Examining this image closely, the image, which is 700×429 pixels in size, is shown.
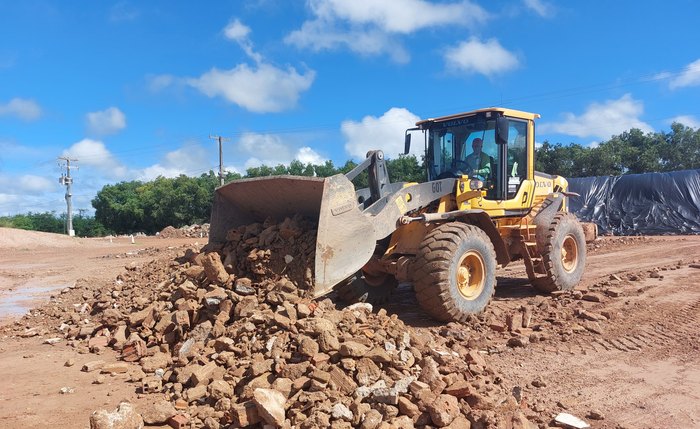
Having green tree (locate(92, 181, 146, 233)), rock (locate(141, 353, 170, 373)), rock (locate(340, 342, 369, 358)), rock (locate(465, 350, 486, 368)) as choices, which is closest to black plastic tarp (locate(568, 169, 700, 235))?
rock (locate(465, 350, 486, 368))

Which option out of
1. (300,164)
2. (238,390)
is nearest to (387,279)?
(238,390)

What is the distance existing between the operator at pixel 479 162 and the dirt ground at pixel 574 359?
77.3 inches

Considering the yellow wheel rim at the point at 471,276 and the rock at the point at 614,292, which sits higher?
the yellow wheel rim at the point at 471,276

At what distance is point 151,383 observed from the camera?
181 inches

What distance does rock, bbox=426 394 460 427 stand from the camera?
354 cm

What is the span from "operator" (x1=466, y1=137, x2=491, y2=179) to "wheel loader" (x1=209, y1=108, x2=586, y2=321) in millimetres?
15

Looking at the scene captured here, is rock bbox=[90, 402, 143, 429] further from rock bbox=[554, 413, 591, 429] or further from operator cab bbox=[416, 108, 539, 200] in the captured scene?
operator cab bbox=[416, 108, 539, 200]

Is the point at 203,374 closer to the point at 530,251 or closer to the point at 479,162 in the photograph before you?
the point at 479,162

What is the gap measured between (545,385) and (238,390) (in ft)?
8.72

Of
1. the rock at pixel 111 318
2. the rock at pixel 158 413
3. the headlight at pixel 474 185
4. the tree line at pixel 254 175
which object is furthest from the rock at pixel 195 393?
the tree line at pixel 254 175

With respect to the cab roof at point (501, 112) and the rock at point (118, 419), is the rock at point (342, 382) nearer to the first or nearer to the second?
the rock at point (118, 419)

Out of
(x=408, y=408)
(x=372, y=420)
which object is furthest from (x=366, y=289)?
(x=372, y=420)

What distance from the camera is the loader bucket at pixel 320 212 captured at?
562 cm

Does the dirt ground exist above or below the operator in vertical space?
below
